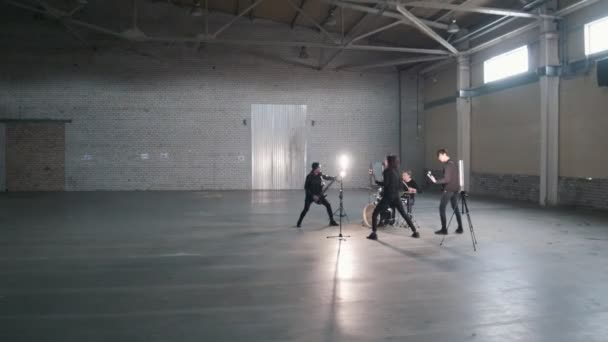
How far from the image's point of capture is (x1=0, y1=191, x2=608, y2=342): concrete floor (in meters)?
4.31

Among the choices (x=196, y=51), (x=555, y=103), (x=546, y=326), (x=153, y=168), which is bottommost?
(x=546, y=326)

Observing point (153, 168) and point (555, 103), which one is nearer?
point (555, 103)

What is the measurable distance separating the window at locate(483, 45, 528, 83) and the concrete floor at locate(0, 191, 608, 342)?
7.50 m

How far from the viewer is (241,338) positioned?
406 cm

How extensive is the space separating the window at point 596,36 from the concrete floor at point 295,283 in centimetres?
537

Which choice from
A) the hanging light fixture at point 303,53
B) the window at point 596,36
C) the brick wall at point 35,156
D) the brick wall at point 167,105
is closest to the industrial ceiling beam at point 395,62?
the brick wall at point 167,105

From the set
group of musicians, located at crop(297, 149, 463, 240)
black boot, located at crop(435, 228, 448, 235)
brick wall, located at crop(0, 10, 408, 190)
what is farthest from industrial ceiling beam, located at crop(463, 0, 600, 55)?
black boot, located at crop(435, 228, 448, 235)

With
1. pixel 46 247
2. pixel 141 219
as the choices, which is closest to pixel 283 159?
pixel 141 219

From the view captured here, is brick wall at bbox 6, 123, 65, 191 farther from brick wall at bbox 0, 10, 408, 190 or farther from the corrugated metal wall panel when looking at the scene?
the corrugated metal wall panel

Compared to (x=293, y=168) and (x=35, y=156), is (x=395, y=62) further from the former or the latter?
(x=35, y=156)

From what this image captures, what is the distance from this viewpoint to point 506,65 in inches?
706

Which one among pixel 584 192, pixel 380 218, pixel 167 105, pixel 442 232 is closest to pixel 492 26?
pixel 584 192

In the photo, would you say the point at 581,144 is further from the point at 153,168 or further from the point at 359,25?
the point at 153,168

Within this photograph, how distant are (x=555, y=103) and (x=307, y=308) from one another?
13238 millimetres
